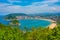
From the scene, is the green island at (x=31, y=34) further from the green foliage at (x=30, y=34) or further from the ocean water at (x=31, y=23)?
the ocean water at (x=31, y=23)

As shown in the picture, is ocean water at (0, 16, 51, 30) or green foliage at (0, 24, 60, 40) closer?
green foliage at (0, 24, 60, 40)

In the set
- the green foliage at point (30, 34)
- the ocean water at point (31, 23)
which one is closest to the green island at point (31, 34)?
the green foliage at point (30, 34)

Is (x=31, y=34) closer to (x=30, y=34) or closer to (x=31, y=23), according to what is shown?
(x=30, y=34)

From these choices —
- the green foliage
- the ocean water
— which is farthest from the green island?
the ocean water

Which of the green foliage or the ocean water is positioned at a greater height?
the ocean water

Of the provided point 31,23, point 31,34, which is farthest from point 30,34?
point 31,23

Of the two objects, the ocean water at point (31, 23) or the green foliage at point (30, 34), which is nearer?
the green foliage at point (30, 34)

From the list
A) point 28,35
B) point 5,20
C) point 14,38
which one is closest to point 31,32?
point 28,35

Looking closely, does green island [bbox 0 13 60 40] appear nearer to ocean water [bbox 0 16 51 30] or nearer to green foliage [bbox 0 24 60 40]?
green foliage [bbox 0 24 60 40]
